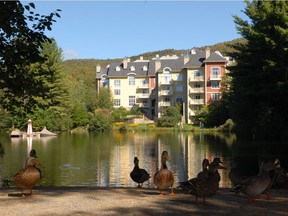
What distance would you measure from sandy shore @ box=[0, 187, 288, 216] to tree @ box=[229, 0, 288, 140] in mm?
16267

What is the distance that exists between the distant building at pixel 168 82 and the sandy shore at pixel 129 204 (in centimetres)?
5740

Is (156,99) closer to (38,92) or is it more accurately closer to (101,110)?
(101,110)

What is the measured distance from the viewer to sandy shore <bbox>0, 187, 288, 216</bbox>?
24.8 ft

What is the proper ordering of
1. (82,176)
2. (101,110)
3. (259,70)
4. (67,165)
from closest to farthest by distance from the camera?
(82,176) → (67,165) → (259,70) → (101,110)

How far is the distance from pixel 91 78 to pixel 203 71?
47492 mm

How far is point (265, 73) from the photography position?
25.3m

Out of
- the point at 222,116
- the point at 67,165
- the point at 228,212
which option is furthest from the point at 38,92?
the point at 222,116

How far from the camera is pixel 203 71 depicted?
2904 inches

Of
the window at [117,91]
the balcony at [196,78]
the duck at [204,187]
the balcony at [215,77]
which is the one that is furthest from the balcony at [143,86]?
the duck at [204,187]

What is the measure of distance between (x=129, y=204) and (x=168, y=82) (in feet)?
238

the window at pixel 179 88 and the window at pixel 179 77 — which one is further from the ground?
the window at pixel 179 77

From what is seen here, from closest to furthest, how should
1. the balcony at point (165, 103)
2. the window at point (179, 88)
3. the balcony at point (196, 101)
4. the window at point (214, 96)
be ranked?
the window at point (214, 96) → the balcony at point (196, 101) → the window at point (179, 88) → the balcony at point (165, 103)

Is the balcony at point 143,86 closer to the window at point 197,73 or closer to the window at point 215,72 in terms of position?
the window at point 197,73

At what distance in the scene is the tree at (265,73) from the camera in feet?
80.9
